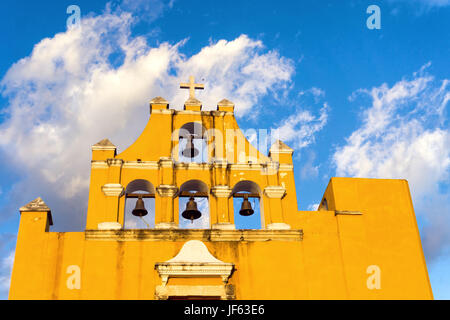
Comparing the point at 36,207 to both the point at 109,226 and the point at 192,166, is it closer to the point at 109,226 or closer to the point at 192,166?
the point at 109,226

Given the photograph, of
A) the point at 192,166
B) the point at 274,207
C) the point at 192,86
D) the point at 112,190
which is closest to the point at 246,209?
the point at 274,207

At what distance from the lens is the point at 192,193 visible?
13773 mm

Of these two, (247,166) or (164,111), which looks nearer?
(247,166)

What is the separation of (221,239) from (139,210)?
227cm

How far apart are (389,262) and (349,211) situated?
4.75 ft

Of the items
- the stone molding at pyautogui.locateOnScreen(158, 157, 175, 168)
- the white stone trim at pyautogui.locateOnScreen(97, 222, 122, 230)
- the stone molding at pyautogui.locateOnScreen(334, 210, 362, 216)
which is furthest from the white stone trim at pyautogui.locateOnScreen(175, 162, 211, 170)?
the stone molding at pyautogui.locateOnScreen(334, 210, 362, 216)

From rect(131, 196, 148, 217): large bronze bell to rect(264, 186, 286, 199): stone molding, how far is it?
9.72ft

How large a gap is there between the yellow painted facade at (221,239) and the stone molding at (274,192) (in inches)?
0.9

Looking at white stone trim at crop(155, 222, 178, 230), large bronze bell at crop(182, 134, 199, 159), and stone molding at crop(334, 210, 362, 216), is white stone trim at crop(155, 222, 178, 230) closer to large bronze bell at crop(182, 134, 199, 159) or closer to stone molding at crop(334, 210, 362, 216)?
large bronze bell at crop(182, 134, 199, 159)

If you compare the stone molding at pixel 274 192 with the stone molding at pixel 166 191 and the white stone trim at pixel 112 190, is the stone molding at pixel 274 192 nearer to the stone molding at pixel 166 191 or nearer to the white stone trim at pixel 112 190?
the stone molding at pixel 166 191

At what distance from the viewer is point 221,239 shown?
1210 centimetres

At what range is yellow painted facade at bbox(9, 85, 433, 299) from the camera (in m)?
11.5

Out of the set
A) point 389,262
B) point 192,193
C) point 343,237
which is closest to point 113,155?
point 192,193

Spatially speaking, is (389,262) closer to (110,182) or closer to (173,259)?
(173,259)
